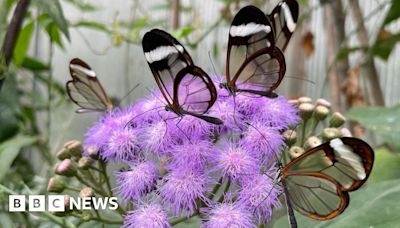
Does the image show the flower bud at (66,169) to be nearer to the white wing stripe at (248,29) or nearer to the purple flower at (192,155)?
the purple flower at (192,155)

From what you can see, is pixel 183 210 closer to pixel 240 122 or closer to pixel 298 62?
pixel 240 122

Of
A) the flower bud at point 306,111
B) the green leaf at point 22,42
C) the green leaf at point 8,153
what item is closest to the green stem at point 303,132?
the flower bud at point 306,111

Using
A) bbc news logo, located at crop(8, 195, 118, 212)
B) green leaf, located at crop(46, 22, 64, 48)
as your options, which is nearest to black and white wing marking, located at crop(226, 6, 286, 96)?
bbc news logo, located at crop(8, 195, 118, 212)

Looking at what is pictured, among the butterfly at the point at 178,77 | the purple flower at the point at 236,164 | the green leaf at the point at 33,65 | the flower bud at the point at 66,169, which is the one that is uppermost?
the butterfly at the point at 178,77

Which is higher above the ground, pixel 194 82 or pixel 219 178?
pixel 194 82

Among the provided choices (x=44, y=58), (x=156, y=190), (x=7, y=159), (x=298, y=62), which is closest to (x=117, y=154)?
(x=156, y=190)
